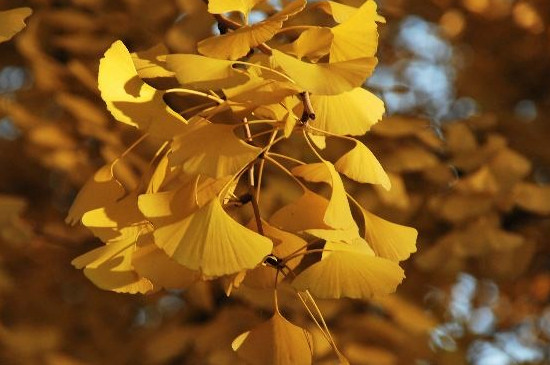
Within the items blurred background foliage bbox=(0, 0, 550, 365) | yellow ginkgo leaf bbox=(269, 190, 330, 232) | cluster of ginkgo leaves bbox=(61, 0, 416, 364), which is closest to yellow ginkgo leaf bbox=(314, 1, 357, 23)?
cluster of ginkgo leaves bbox=(61, 0, 416, 364)

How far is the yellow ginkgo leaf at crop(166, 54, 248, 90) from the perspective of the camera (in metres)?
0.42

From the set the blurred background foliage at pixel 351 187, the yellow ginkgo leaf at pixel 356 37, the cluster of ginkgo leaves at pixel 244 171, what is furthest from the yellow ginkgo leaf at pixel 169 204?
the blurred background foliage at pixel 351 187

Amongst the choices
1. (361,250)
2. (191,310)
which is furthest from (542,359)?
(361,250)

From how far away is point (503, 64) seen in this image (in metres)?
1.51

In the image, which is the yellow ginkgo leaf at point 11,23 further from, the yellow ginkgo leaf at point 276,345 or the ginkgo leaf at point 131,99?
the yellow ginkgo leaf at point 276,345

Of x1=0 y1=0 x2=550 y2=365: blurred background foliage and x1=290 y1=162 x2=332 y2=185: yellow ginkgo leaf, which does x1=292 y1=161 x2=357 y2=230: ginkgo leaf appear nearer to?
x1=290 y1=162 x2=332 y2=185: yellow ginkgo leaf

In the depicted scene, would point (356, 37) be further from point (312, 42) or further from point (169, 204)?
point (169, 204)

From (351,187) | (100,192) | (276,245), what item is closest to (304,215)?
(276,245)

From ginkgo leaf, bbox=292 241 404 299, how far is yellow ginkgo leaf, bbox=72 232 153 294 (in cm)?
10

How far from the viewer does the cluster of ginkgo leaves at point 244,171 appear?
0.43 meters

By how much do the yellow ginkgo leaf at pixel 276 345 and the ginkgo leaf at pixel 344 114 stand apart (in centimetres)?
14

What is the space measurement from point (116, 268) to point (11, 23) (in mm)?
152

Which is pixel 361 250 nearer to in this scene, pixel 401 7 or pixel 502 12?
pixel 401 7

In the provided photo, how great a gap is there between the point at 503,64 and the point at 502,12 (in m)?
0.09
